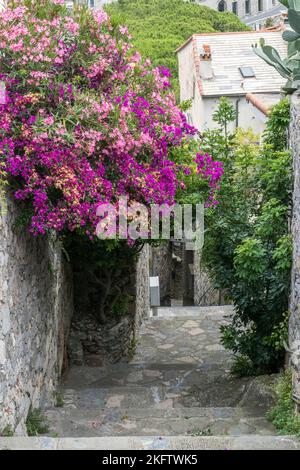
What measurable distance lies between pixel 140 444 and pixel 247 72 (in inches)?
641

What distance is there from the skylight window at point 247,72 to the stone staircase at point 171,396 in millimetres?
9252

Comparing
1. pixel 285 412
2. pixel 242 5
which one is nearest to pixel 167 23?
pixel 242 5

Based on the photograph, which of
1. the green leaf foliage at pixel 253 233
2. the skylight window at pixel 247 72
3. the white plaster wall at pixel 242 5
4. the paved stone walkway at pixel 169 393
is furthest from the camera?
the white plaster wall at pixel 242 5

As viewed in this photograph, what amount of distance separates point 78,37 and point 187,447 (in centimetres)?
354

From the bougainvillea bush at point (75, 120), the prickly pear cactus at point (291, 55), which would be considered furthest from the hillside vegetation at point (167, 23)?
→ the prickly pear cactus at point (291, 55)

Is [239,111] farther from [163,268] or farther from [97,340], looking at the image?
[97,340]

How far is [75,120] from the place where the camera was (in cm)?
486

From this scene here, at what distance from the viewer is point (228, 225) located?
6719 millimetres

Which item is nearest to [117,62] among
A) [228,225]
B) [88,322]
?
[228,225]

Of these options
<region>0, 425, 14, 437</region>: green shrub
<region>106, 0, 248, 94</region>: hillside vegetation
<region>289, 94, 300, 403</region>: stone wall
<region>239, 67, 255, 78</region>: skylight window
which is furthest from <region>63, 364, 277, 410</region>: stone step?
<region>106, 0, 248, 94</region>: hillside vegetation

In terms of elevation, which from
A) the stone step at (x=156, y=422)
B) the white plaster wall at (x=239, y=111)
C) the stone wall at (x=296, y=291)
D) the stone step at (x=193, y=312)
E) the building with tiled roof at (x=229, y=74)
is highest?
the building with tiled roof at (x=229, y=74)

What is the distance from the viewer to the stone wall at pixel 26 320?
172 inches

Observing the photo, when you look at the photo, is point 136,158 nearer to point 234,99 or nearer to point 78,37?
point 78,37

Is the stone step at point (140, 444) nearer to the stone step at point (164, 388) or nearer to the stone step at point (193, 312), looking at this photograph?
the stone step at point (164, 388)
